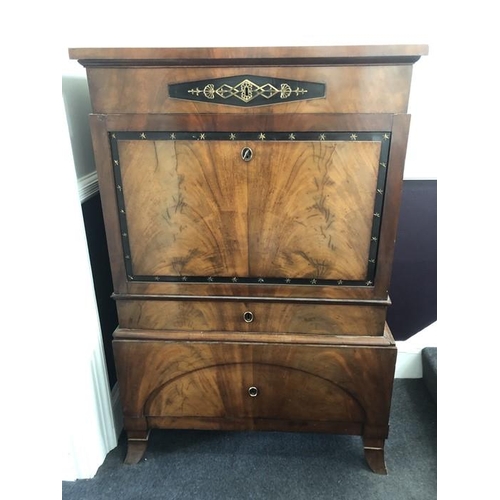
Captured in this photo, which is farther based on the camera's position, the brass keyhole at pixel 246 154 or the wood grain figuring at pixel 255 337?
the wood grain figuring at pixel 255 337

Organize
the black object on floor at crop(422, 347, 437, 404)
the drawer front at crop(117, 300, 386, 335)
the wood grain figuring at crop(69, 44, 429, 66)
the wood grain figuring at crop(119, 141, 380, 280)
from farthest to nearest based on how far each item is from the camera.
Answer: the black object on floor at crop(422, 347, 437, 404)
the drawer front at crop(117, 300, 386, 335)
the wood grain figuring at crop(119, 141, 380, 280)
the wood grain figuring at crop(69, 44, 429, 66)

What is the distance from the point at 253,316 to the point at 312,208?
1.05 ft

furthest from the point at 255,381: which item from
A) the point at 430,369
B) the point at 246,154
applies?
the point at 430,369

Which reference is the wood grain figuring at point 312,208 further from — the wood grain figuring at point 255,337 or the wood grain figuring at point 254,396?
the wood grain figuring at point 254,396

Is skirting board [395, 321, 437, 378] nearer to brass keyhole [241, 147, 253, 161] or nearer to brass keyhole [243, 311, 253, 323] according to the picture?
brass keyhole [243, 311, 253, 323]

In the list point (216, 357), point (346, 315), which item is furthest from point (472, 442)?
point (216, 357)

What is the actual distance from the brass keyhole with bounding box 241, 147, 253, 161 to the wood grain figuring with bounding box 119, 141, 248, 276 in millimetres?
12

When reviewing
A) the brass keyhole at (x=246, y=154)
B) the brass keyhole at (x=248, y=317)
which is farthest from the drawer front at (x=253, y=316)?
the brass keyhole at (x=246, y=154)

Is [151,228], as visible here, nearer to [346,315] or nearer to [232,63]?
[232,63]

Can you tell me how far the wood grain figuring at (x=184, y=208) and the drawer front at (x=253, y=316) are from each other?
0.10 m

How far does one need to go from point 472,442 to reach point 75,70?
1240mm

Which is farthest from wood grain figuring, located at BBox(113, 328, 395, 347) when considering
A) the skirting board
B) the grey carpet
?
the skirting board

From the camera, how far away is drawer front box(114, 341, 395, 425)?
110cm

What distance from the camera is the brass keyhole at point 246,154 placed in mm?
933
